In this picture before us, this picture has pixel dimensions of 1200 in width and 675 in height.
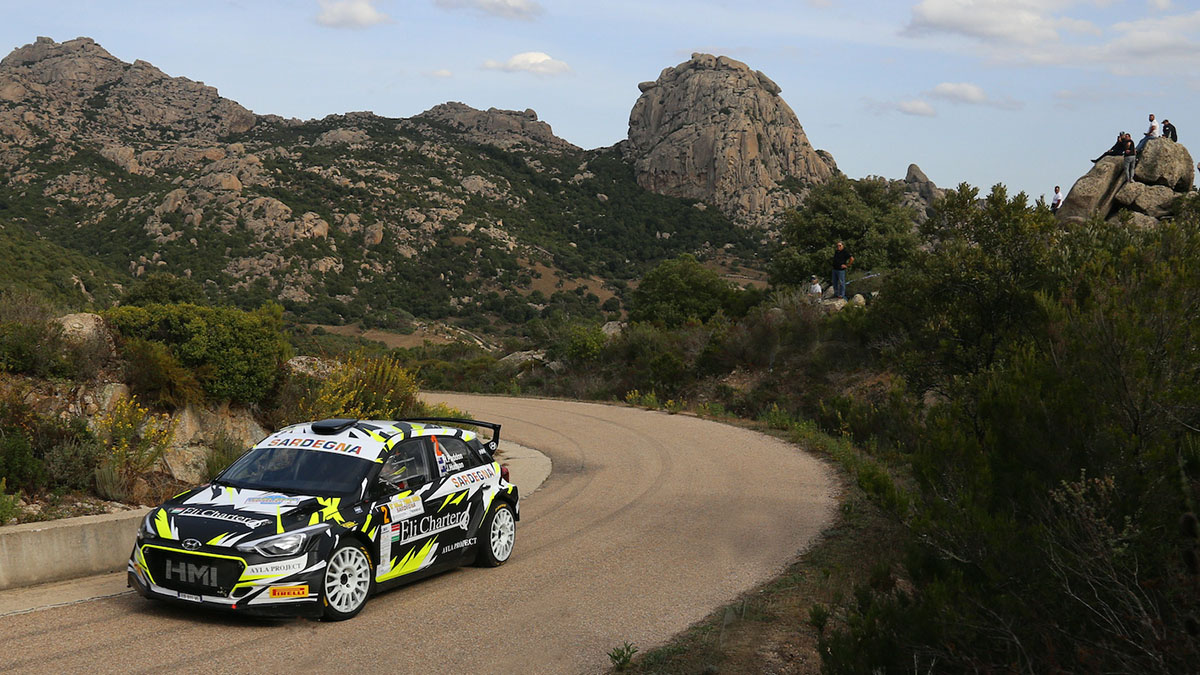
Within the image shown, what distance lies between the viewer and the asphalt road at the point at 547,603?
7.08m

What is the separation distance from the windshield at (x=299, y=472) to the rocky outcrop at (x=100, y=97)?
100784mm

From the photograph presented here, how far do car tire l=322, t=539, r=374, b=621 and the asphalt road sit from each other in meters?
0.15

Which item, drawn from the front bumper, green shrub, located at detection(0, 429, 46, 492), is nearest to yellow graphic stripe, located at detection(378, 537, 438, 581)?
the front bumper

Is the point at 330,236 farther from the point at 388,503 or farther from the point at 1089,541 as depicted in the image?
the point at 1089,541

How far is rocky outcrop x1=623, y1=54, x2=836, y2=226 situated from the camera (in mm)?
117250

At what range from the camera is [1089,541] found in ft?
17.4

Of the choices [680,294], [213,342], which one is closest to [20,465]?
[213,342]

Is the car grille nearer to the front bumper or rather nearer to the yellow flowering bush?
the front bumper

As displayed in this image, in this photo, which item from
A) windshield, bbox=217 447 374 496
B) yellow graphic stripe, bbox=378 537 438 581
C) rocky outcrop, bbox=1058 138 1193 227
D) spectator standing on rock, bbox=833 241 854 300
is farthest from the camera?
rocky outcrop, bbox=1058 138 1193 227

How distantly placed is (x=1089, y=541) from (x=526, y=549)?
702 centimetres

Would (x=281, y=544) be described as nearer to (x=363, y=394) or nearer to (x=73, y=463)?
(x=73, y=463)

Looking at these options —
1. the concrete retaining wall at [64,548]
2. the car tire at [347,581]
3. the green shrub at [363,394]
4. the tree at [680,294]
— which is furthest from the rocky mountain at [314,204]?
the car tire at [347,581]

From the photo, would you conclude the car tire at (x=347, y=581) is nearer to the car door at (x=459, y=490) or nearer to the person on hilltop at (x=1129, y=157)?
the car door at (x=459, y=490)

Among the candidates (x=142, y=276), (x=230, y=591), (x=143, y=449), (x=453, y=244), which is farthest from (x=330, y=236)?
(x=230, y=591)
